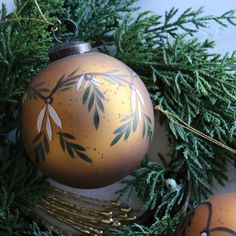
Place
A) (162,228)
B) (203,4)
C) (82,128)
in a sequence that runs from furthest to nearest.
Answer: (203,4), (162,228), (82,128)

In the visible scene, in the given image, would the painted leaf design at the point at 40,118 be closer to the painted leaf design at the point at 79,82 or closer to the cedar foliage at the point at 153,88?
the painted leaf design at the point at 79,82

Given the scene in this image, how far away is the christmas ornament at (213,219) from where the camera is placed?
60 cm

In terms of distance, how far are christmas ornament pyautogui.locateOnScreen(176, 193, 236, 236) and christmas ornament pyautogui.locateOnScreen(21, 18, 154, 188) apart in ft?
0.34

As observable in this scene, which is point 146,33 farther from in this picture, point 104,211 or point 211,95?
point 104,211

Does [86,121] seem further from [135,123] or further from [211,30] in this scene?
[211,30]

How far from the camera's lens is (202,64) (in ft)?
2.66

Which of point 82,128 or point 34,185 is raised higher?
point 82,128

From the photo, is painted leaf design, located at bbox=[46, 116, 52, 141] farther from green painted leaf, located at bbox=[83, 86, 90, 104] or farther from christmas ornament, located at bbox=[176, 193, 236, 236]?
christmas ornament, located at bbox=[176, 193, 236, 236]

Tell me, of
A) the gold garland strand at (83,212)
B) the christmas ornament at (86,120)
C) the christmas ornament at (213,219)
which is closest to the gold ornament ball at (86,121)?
the christmas ornament at (86,120)

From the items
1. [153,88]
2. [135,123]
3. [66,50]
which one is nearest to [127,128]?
[135,123]

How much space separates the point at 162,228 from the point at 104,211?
0.43 ft

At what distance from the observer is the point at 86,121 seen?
58cm

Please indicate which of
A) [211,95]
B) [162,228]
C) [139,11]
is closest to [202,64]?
[211,95]

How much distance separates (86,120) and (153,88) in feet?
0.90
